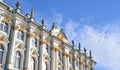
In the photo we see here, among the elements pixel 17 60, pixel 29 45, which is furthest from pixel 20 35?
pixel 17 60

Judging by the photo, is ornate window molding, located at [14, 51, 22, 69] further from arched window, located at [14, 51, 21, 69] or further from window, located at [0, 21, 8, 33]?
window, located at [0, 21, 8, 33]

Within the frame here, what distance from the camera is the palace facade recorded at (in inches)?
1307

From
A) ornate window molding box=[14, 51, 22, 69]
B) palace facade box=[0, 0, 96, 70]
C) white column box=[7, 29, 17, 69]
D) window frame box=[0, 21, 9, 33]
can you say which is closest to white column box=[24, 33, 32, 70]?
palace facade box=[0, 0, 96, 70]

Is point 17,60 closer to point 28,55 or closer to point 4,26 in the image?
point 28,55

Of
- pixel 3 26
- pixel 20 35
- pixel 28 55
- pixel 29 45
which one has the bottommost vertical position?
pixel 28 55

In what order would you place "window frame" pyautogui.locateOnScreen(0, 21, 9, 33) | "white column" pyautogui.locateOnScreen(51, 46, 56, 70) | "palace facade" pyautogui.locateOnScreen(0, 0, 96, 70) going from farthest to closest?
"white column" pyautogui.locateOnScreen(51, 46, 56, 70)
"window frame" pyautogui.locateOnScreen(0, 21, 9, 33)
"palace facade" pyautogui.locateOnScreen(0, 0, 96, 70)

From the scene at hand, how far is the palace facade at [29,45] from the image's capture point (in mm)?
33188

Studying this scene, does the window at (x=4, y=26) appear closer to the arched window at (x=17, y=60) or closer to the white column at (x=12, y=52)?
the white column at (x=12, y=52)

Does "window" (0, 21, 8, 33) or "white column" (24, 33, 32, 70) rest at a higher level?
"window" (0, 21, 8, 33)

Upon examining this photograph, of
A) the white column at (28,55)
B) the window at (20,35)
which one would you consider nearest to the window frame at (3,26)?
the window at (20,35)

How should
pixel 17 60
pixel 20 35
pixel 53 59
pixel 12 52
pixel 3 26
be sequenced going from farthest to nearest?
pixel 53 59, pixel 20 35, pixel 17 60, pixel 3 26, pixel 12 52

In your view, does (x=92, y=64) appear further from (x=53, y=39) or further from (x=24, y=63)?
(x=24, y=63)

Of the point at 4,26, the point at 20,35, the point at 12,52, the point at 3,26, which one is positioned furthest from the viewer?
the point at 20,35

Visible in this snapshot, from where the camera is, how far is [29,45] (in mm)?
36250
